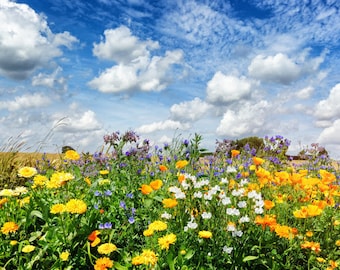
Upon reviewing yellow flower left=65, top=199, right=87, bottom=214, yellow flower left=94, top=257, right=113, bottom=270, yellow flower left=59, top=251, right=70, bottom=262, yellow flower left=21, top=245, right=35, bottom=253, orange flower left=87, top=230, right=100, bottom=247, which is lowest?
yellow flower left=94, top=257, right=113, bottom=270

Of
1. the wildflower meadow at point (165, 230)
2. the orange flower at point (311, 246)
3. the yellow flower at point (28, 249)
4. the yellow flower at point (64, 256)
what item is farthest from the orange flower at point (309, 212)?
the yellow flower at point (28, 249)

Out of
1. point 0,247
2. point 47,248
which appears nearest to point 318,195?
point 47,248

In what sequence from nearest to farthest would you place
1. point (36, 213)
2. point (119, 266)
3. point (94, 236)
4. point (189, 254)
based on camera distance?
point (189, 254) → point (119, 266) → point (94, 236) → point (36, 213)

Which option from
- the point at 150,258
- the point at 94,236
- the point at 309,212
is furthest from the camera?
the point at 309,212

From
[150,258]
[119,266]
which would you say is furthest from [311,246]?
[119,266]

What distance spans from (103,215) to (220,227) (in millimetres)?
1130

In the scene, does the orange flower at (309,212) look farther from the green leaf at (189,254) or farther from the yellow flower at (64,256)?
the yellow flower at (64,256)

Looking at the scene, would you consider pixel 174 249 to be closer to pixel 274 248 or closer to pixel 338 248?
pixel 274 248

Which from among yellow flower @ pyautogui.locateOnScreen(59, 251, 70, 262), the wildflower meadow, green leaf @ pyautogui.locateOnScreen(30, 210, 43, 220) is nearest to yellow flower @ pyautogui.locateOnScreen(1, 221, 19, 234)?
the wildflower meadow

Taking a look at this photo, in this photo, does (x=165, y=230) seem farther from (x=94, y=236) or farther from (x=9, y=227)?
(x=9, y=227)

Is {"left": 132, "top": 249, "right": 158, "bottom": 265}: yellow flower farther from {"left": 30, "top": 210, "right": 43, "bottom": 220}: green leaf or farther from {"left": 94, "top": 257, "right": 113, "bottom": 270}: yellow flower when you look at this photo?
{"left": 30, "top": 210, "right": 43, "bottom": 220}: green leaf

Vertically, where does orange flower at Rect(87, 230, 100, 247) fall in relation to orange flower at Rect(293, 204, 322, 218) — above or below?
below

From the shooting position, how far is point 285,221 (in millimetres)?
4109

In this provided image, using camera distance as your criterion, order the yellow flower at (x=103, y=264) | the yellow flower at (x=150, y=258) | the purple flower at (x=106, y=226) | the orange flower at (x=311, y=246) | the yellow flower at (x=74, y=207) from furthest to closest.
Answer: the orange flower at (x=311, y=246), the purple flower at (x=106, y=226), the yellow flower at (x=74, y=207), the yellow flower at (x=103, y=264), the yellow flower at (x=150, y=258)
